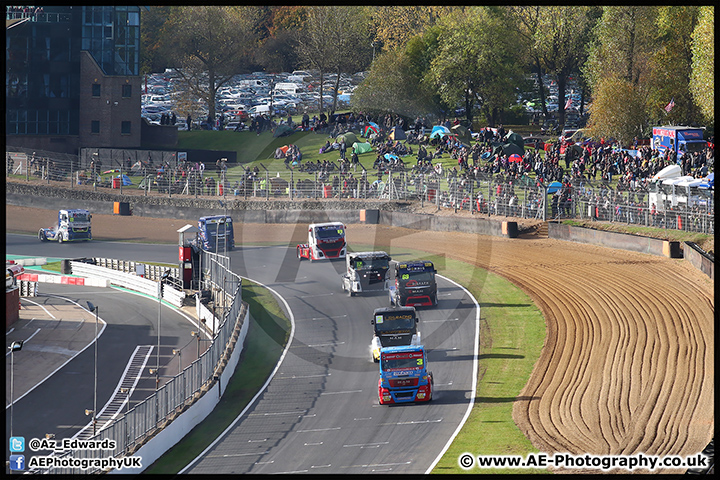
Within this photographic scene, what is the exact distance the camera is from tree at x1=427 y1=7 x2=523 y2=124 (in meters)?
74.0

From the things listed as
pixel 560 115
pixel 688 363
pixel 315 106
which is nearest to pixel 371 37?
pixel 315 106

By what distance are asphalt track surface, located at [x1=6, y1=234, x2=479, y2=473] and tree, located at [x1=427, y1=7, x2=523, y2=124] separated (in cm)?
3477

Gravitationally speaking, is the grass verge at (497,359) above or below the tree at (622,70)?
below

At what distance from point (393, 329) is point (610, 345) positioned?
7.51m

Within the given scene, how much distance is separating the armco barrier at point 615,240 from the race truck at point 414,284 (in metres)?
12.0

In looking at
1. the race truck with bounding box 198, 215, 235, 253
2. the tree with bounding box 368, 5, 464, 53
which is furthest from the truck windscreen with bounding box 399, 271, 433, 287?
the tree with bounding box 368, 5, 464, 53

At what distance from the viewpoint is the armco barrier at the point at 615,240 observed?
136ft

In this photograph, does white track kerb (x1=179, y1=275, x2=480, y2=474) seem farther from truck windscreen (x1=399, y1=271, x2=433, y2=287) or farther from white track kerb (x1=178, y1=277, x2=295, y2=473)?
truck windscreen (x1=399, y1=271, x2=433, y2=287)

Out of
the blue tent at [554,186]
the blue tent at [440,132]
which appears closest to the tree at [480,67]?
the blue tent at [440,132]

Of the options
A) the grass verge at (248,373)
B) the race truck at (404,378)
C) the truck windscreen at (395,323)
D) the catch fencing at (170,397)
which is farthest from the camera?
the truck windscreen at (395,323)

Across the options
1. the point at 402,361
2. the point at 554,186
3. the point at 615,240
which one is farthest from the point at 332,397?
the point at 554,186

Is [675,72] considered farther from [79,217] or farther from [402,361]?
[402,361]

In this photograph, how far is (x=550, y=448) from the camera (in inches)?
925

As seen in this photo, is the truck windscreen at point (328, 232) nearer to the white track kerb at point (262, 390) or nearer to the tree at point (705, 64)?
the white track kerb at point (262, 390)
